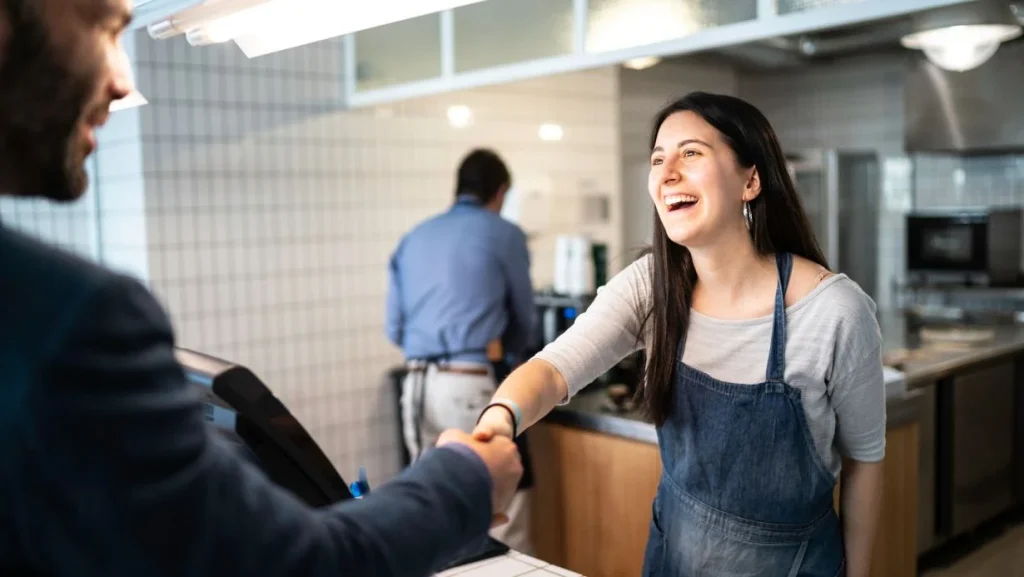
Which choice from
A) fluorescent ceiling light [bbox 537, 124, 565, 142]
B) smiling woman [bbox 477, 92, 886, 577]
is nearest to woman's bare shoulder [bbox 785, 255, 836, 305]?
smiling woman [bbox 477, 92, 886, 577]

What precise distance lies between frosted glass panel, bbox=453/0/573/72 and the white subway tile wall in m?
0.85

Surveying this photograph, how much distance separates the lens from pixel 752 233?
163 centimetres

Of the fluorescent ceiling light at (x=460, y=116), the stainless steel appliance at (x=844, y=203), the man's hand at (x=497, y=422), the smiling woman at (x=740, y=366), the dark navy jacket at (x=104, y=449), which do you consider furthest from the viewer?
the stainless steel appliance at (x=844, y=203)

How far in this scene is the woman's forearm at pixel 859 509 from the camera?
1.56 m

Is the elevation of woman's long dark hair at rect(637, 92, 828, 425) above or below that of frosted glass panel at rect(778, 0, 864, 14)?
below

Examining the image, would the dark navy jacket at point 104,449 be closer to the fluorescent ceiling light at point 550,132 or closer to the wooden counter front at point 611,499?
the wooden counter front at point 611,499

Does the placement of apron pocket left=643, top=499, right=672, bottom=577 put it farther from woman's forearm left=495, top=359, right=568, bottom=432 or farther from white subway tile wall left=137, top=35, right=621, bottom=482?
white subway tile wall left=137, top=35, right=621, bottom=482

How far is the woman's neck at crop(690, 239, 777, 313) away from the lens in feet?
5.21

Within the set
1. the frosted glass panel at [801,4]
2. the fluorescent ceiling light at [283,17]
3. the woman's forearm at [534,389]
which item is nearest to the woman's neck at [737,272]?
the woman's forearm at [534,389]

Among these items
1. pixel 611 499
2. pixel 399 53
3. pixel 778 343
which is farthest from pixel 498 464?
pixel 399 53

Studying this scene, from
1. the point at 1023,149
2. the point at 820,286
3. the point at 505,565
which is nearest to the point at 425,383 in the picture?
the point at 505,565

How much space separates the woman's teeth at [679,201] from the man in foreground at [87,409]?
106cm

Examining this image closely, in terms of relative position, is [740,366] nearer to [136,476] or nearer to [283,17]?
[283,17]

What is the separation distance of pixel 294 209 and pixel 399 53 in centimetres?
75
